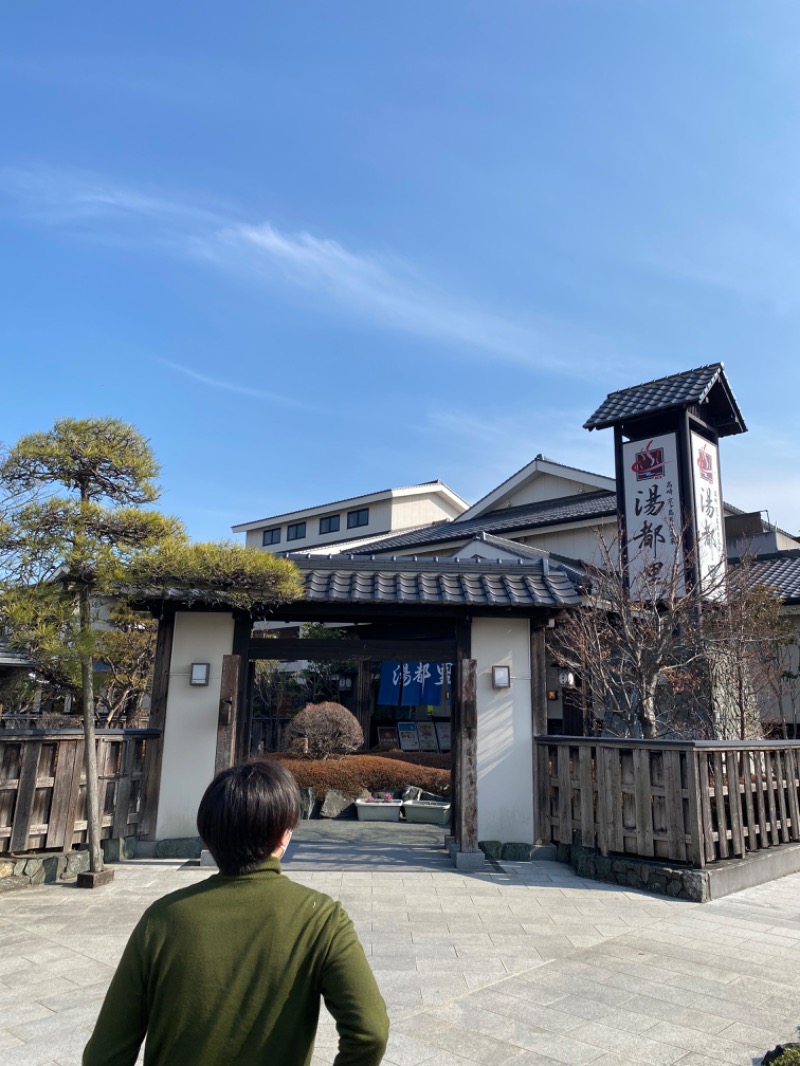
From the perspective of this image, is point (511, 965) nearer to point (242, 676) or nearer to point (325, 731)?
point (242, 676)

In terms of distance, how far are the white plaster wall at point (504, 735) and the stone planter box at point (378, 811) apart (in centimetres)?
418

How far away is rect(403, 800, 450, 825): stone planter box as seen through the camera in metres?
12.7

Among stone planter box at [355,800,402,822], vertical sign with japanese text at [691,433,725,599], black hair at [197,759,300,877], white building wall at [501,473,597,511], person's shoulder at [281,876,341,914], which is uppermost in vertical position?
white building wall at [501,473,597,511]

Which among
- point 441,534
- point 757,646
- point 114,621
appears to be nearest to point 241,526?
point 441,534

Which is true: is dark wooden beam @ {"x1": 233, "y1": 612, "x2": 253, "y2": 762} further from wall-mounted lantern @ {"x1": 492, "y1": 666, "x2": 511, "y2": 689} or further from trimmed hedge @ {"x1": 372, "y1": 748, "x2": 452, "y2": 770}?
trimmed hedge @ {"x1": 372, "y1": 748, "x2": 452, "y2": 770}

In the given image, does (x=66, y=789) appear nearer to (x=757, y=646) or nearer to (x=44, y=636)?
(x=44, y=636)

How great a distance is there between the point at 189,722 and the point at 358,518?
76.4 feet

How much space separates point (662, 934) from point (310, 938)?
16.9 ft

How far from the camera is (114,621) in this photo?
11336mm

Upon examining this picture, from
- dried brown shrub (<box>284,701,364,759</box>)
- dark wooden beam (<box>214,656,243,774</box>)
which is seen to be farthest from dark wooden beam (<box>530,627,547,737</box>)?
dried brown shrub (<box>284,701,364,759</box>)

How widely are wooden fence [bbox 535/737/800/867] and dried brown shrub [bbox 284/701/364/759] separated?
6071mm

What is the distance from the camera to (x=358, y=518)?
106 feet

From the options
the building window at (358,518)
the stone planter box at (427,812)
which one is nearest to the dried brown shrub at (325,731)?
the stone planter box at (427,812)

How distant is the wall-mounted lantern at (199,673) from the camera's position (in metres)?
9.16
